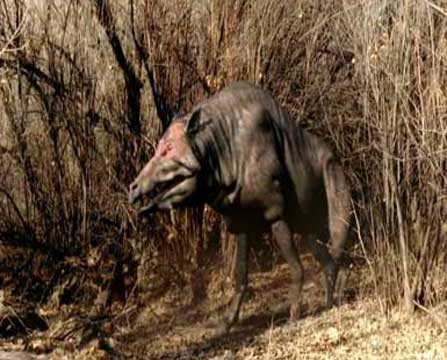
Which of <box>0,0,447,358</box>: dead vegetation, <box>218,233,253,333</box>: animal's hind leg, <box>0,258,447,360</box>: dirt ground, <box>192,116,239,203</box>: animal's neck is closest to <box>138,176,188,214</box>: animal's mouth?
<box>192,116,239,203</box>: animal's neck

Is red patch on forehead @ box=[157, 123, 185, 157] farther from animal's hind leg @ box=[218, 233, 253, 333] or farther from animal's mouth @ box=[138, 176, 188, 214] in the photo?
animal's hind leg @ box=[218, 233, 253, 333]

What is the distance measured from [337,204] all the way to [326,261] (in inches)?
18.4

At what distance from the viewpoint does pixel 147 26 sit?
8.09 m

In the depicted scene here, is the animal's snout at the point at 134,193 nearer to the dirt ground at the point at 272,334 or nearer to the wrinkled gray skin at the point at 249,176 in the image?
the wrinkled gray skin at the point at 249,176

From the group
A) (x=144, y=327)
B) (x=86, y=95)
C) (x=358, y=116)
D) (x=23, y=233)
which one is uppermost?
(x=86, y=95)

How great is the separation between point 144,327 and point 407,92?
2654mm

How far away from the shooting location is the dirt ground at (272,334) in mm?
6348

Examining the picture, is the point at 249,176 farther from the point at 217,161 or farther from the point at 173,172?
the point at 173,172

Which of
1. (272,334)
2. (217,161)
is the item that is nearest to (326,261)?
(272,334)

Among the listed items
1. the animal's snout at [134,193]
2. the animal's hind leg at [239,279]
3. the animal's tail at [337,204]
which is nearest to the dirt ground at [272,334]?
the animal's hind leg at [239,279]

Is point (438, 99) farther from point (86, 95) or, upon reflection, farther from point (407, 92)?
point (86, 95)

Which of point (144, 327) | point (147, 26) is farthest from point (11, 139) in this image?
point (144, 327)

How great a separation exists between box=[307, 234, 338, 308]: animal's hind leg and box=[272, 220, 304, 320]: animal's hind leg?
1.23 feet

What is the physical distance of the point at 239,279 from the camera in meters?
6.96
